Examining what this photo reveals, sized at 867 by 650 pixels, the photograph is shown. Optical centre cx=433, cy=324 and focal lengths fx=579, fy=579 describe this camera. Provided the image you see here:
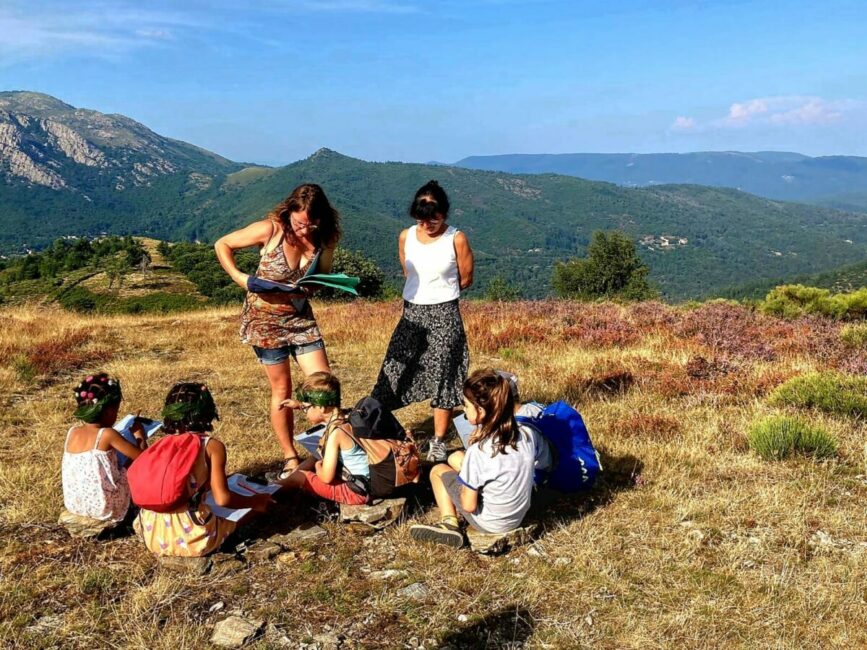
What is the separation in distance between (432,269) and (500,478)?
1789 millimetres

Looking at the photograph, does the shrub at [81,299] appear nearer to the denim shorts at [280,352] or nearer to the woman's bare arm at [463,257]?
the denim shorts at [280,352]

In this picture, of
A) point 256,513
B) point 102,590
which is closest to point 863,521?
point 256,513

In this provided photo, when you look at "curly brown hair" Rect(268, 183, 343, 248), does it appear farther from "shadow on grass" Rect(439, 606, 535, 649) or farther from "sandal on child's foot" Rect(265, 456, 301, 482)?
"shadow on grass" Rect(439, 606, 535, 649)

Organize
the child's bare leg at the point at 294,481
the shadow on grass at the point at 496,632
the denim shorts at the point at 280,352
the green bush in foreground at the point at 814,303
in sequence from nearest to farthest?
the shadow on grass at the point at 496,632 < the child's bare leg at the point at 294,481 < the denim shorts at the point at 280,352 < the green bush in foreground at the point at 814,303

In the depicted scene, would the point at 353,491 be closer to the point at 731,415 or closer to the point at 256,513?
the point at 256,513

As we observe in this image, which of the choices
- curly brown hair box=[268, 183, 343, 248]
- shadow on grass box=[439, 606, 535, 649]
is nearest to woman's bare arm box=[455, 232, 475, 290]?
curly brown hair box=[268, 183, 343, 248]

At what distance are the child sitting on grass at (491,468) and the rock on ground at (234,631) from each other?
1.16m

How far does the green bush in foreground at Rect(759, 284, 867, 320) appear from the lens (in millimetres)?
11547

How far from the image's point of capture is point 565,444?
14.3 feet

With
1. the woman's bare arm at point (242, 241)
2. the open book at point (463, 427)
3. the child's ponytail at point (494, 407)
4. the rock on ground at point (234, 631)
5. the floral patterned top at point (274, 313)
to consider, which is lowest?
the rock on ground at point (234, 631)

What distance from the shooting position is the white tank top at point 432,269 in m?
4.59

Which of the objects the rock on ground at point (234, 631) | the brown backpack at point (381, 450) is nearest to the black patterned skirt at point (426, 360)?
the brown backpack at point (381, 450)

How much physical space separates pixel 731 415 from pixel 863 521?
2151 millimetres

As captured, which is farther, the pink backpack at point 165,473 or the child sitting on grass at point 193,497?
the child sitting on grass at point 193,497
